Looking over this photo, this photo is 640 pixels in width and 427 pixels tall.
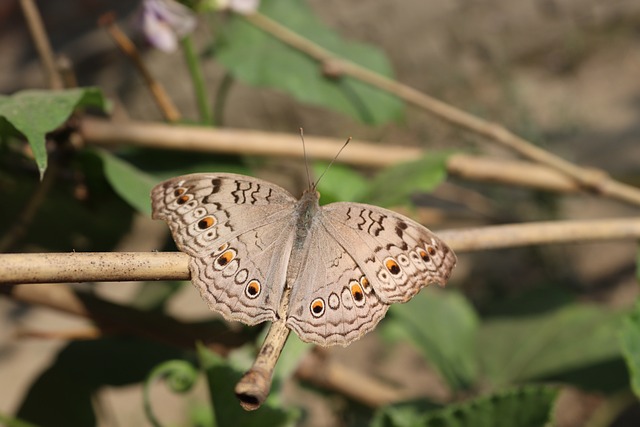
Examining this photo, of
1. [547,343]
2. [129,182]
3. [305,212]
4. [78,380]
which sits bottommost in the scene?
[78,380]

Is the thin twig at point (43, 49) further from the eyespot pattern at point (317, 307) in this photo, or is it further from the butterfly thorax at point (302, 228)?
the eyespot pattern at point (317, 307)

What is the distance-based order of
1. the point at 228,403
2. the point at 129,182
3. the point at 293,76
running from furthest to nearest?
the point at 293,76 < the point at 129,182 < the point at 228,403

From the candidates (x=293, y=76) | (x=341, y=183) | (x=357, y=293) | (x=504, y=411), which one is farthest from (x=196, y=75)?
(x=504, y=411)

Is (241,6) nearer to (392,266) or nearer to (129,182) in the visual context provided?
(129,182)

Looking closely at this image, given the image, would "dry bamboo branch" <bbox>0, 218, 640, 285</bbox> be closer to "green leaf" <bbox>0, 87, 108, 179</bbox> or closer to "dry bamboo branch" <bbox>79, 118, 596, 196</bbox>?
"green leaf" <bbox>0, 87, 108, 179</bbox>

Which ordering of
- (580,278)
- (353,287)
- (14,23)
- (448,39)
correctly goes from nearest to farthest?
(353,287) < (580,278) < (14,23) < (448,39)

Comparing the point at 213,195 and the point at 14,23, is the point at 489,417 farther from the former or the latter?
the point at 14,23

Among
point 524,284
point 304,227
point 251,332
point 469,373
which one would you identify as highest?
point 304,227

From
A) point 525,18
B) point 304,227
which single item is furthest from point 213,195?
point 525,18
